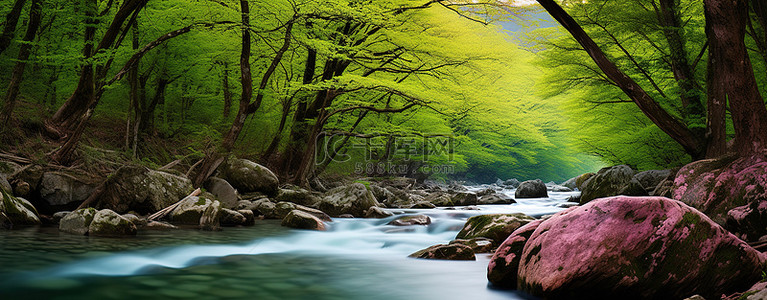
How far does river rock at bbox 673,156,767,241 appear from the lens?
4.64 meters

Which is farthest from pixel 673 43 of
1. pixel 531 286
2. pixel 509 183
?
pixel 509 183

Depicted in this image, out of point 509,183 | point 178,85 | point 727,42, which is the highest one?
point 178,85

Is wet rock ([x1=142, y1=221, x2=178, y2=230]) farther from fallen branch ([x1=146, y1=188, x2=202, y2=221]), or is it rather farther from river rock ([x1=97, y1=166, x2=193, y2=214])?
river rock ([x1=97, y1=166, x2=193, y2=214])

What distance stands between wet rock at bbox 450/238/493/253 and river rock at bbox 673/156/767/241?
2.32 meters

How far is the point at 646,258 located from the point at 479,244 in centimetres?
307

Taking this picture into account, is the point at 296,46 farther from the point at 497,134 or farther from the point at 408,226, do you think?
the point at 497,134

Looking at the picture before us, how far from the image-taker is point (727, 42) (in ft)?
18.5

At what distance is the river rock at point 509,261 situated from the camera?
4.39 m

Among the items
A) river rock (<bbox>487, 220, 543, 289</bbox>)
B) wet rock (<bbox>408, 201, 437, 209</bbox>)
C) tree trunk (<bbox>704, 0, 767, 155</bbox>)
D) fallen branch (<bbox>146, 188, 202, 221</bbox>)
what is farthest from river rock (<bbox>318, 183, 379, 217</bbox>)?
tree trunk (<bbox>704, 0, 767, 155</bbox>)

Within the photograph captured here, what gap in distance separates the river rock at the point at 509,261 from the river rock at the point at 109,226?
504cm

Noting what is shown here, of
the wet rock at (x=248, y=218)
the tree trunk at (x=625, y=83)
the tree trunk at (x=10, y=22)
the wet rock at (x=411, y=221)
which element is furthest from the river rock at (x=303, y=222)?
the tree trunk at (x=10, y=22)

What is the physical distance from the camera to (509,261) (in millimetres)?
4430

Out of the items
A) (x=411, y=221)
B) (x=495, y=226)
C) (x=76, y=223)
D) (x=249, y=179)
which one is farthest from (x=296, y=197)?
(x=495, y=226)

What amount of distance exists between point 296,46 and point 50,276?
25.6 ft
